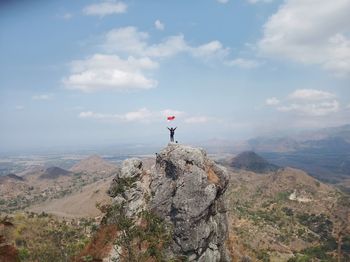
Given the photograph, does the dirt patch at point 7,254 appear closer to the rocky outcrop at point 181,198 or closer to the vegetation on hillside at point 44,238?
the rocky outcrop at point 181,198

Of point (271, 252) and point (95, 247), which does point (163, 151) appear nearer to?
point (95, 247)

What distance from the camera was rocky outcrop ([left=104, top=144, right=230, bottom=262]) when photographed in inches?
1777

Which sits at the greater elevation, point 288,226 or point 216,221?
point 216,221

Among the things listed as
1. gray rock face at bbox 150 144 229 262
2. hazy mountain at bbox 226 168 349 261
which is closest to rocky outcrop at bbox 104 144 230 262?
gray rock face at bbox 150 144 229 262

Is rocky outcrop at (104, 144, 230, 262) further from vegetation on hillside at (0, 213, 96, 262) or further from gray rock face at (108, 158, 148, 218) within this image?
vegetation on hillside at (0, 213, 96, 262)

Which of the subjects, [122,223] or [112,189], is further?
[112,189]

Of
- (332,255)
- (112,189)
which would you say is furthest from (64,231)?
(332,255)

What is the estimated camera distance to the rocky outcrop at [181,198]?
45.1 metres

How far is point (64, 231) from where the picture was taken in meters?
91.8

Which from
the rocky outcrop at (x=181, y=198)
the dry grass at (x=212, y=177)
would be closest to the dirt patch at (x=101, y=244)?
the rocky outcrop at (x=181, y=198)

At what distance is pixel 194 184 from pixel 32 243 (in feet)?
207

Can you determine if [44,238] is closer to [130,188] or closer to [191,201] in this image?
[130,188]

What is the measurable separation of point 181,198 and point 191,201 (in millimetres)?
1213

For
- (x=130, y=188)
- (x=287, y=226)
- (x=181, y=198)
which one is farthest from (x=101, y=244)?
(x=287, y=226)
